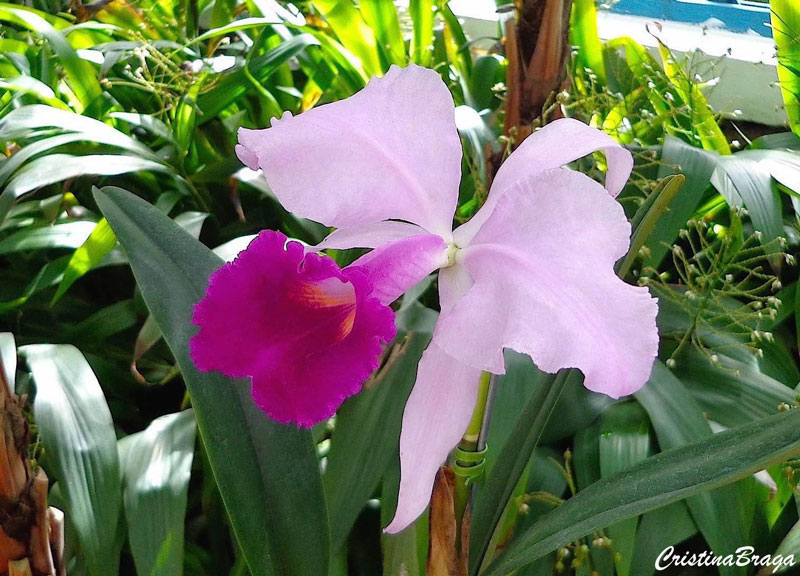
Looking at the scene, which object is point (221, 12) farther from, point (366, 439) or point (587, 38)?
point (366, 439)

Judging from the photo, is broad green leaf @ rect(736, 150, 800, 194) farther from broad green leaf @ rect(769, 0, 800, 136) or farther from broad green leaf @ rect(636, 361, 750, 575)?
broad green leaf @ rect(636, 361, 750, 575)

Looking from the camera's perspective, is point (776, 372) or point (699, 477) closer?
point (699, 477)

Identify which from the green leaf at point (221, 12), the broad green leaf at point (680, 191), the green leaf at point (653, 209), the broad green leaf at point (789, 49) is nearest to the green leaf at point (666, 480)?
the green leaf at point (653, 209)

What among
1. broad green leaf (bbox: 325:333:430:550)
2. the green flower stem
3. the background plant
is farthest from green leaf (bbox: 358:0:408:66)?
the green flower stem

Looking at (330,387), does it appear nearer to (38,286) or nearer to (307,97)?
(38,286)

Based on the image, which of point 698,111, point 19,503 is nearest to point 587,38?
point 698,111

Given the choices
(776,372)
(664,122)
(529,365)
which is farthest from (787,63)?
(529,365)
